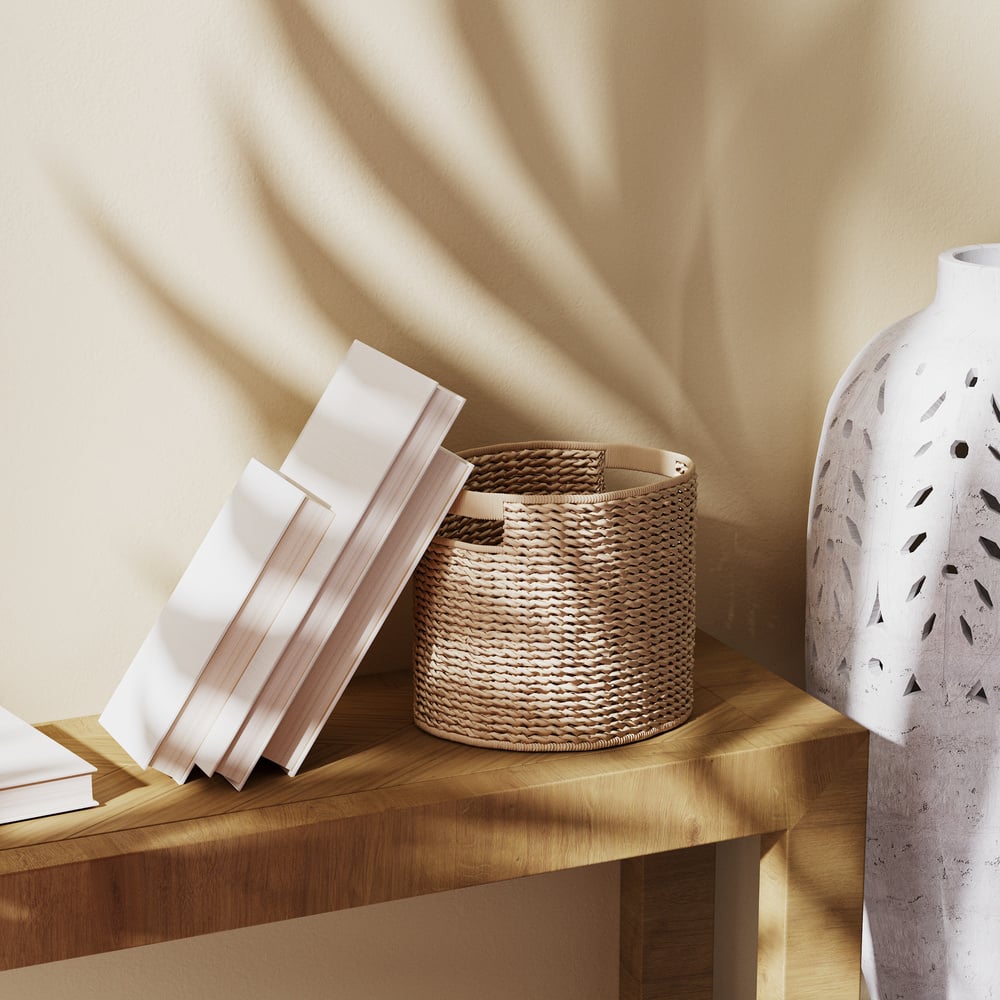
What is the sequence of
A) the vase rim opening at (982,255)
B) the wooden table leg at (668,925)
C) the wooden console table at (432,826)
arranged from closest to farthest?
the wooden console table at (432,826)
the vase rim opening at (982,255)
the wooden table leg at (668,925)

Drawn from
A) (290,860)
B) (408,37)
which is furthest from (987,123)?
(290,860)

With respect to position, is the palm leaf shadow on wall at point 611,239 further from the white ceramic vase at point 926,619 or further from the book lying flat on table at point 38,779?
the book lying flat on table at point 38,779

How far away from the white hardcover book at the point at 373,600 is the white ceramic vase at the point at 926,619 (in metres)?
0.40

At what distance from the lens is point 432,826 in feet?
3.23

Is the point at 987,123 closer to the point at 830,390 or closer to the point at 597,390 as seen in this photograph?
the point at 830,390

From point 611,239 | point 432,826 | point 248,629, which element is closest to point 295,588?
point 248,629

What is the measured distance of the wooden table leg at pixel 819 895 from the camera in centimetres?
111

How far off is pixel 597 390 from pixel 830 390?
0.88 ft

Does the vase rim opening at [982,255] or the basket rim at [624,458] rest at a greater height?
the vase rim opening at [982,255]

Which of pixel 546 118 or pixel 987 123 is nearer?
pixel 546 118

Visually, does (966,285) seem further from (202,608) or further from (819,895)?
(202,608)

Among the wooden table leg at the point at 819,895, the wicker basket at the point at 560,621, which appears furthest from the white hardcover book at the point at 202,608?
the wooden table leg at the point at 819,895

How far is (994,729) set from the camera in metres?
1.17

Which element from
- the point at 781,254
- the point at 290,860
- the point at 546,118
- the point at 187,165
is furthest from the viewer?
the point at 781,254
